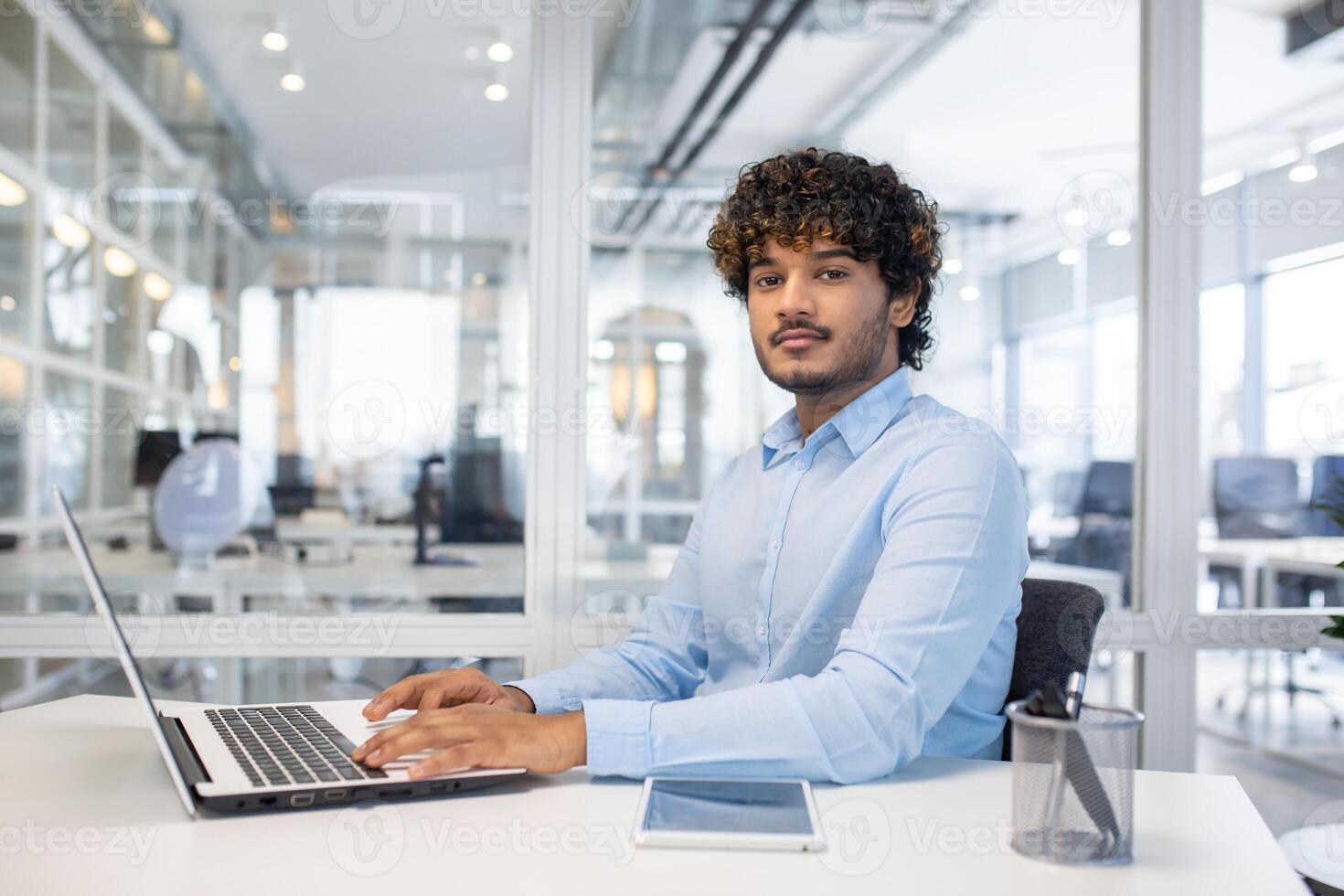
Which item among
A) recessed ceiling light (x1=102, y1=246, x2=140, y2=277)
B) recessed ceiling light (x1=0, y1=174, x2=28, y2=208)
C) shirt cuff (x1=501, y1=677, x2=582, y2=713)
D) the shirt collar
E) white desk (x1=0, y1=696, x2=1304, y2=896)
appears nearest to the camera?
white desk (x1=0, y1=696, x2=1304, y2=896)

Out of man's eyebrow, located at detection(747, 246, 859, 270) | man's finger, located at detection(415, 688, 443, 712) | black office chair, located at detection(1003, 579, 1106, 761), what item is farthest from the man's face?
man's finger, located at detection(415, 688, 443, 712)

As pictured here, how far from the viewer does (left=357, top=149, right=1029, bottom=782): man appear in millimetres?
1120

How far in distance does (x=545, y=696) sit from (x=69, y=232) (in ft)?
7.43

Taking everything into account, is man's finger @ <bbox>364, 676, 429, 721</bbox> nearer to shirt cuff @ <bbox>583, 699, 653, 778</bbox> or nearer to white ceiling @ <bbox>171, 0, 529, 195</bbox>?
shirt cuff @ <bbox>583, 699, 653, 778</bbox>

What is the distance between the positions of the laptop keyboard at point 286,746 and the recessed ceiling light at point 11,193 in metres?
2.06

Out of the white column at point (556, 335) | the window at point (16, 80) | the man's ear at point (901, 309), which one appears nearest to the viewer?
the man's ear at point (901, 309)

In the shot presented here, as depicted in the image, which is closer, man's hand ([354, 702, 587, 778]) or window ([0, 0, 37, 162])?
man's hand ([354, 702, 587, 778])

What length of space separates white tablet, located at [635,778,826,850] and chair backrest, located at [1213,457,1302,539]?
76.4 inches

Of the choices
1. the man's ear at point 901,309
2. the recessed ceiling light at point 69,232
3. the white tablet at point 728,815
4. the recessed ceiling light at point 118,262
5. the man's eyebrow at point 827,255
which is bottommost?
the white tablet at point 728,815

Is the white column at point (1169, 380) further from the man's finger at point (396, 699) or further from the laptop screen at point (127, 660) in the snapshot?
the laptop screen at point (127, 660)

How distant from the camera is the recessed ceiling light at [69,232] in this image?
2891mm

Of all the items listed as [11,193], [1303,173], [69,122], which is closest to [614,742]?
[1303,173]

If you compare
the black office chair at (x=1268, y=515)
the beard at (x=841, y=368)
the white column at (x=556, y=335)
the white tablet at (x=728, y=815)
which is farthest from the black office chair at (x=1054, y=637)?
the black office chair at (x=1268, y=515)

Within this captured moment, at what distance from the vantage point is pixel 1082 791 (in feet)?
3.01
